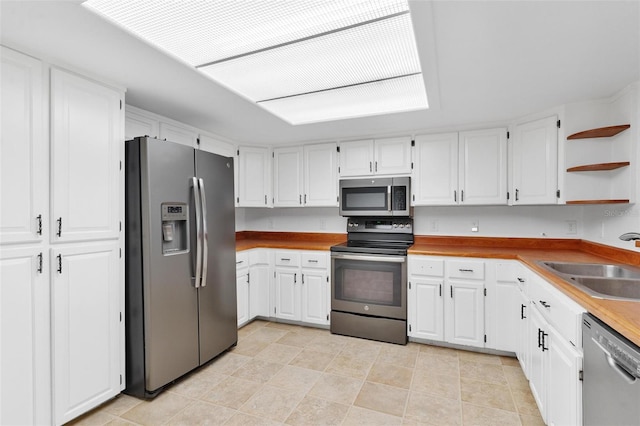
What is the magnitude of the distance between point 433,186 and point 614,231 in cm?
143

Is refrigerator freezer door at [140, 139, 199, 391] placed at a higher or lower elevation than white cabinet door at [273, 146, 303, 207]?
lower

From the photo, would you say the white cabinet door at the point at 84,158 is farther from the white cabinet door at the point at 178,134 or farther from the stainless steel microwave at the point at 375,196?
the stainless steel microwave at the point at 375,196

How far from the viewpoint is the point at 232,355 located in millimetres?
2828

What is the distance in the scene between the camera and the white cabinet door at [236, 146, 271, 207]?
3779 mm

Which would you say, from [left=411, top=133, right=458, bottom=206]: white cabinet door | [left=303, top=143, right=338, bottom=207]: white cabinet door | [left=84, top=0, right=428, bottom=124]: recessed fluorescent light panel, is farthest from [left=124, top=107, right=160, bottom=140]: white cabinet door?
[left=411, top=133, right=458, bottom=206]: white cabinet door

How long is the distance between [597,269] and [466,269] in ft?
3.05

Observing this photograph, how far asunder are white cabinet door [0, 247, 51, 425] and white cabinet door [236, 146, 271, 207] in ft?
7.08

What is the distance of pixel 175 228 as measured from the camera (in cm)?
234

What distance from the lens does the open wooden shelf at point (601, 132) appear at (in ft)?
7.14

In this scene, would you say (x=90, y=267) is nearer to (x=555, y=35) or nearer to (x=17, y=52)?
(x=17, y=52)

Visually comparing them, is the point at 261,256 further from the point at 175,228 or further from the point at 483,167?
the point at 483,167

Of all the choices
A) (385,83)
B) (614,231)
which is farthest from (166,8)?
(614,231)

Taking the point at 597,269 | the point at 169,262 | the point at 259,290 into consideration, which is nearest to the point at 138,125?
the point at 169,262

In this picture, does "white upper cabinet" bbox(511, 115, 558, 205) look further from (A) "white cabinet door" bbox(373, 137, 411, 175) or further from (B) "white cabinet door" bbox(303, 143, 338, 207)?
(B) "white cabinet door" bbox(303, 143, 338, 207)
